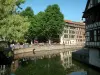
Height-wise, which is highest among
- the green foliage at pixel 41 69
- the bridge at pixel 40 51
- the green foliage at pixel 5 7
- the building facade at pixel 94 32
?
the green foliage at pixel 5 7

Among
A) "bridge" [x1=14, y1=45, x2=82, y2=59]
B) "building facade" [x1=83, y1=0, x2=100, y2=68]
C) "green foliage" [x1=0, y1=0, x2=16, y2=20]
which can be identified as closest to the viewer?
"green foliage" [x1=0, y1=0, x2=16, y2=20]

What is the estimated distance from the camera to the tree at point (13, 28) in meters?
31.3

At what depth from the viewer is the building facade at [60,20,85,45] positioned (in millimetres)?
106412

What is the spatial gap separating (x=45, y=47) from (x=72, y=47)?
19.0m

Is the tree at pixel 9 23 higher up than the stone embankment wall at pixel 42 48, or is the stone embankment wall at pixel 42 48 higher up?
the tree at pixel 9 23

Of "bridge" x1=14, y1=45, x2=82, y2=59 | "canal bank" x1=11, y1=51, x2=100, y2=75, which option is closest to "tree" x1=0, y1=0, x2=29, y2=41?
"canal bank" x1=11, y1=51, x2=100, y2=75

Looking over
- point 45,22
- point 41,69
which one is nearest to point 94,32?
point 41,69

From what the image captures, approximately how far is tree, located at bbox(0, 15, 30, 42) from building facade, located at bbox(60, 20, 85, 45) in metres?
68.1

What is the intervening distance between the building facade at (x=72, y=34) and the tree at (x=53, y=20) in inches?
730

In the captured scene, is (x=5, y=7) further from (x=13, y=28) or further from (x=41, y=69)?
(x=41, y=69)

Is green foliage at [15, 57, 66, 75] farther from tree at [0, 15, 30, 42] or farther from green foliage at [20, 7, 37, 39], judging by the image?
green foliage at [20, 7, 37, 39]

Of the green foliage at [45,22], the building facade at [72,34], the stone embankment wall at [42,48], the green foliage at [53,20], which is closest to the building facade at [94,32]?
the stone embankment wall at [42,48]

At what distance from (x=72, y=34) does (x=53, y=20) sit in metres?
33.6

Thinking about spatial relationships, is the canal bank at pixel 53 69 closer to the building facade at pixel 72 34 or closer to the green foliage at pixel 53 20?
the green foliage at pixel 53 20
